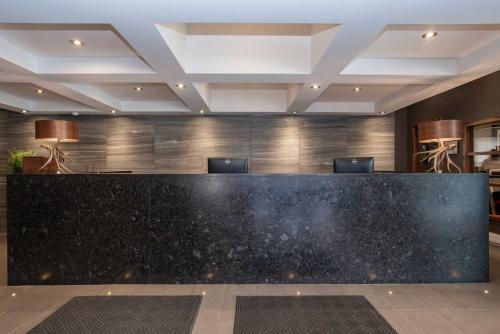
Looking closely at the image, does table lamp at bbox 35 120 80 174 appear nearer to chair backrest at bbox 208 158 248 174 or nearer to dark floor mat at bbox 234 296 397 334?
chair backrest at bbox 208 158 248 174

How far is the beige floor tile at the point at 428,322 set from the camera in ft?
7.35

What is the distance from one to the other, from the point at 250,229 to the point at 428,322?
1.71 meters

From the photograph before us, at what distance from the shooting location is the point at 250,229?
308cm

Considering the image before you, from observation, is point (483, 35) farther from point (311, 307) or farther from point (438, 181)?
point (311, 307)

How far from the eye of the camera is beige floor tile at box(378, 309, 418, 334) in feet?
7.37

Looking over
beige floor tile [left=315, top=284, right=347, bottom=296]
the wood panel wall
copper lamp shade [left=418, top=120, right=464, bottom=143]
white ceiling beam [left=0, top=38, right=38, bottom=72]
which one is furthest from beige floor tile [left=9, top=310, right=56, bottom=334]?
the wood panel wall

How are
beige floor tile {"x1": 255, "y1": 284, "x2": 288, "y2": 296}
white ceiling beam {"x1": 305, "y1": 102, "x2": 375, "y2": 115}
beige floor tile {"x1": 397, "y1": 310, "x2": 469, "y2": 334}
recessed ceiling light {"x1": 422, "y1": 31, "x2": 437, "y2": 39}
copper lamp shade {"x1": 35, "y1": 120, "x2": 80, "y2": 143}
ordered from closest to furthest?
beige floor tile {"x1": 397, "y1": 310, "x2": 469, "y2": 334}
beige floor tile {"x1": 255, "y1": 284, "x2": 288, "y2": 296}
copper lamp shade {"x1": 35, "y1": 120, "x2": 80, "y2": 143}
recessed ceiling light {"x1": 422, "y1": 31, "x2": 437, "y2": 39}
white ceiling beam {"x1": 305, "y1": 102, "x2": 375, "y2": 115}

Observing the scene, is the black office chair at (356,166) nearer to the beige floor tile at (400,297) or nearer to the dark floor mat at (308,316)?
the beige floor tile at (400,297)

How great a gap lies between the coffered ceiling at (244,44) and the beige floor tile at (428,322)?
8.28ft

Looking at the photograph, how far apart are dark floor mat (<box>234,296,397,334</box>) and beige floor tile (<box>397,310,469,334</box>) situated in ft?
0.76

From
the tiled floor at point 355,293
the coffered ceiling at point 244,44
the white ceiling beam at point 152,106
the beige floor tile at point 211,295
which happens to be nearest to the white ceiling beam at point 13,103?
the coffered ceiling at point 244,44

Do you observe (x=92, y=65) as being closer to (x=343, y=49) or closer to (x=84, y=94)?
(x=84, y=94)

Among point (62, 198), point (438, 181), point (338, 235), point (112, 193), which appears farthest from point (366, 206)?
point (62, 198)

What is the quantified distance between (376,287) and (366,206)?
83 centimetres
